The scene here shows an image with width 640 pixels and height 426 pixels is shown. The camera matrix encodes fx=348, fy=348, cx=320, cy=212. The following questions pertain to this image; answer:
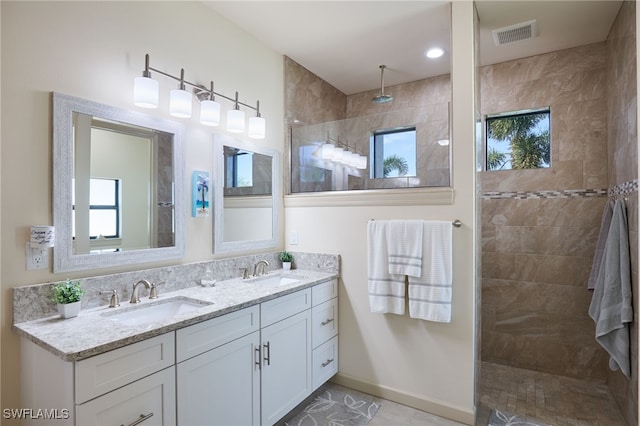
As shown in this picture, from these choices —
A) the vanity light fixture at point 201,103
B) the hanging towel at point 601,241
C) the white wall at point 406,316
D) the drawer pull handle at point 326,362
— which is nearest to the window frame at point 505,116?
the hanging towel at point 601,241

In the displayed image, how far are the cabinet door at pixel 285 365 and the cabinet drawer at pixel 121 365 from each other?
2.08 feet

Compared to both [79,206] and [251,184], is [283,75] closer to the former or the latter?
[251,184]

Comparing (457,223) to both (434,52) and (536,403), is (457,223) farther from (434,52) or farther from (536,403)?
(434,52)

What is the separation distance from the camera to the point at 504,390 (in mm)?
2701

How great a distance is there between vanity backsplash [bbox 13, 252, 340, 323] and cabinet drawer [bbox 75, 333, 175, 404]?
1.77 ft

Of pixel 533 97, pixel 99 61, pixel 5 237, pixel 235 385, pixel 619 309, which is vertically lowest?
pixel 235 385

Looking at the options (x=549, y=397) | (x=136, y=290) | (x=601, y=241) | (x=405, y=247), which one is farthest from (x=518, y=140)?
(x=136, y=290)

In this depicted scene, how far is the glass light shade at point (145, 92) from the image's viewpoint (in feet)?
6.06

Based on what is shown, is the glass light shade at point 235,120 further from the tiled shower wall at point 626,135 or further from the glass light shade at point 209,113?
the tiled shower wall at point 626,135

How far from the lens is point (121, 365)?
131 cm

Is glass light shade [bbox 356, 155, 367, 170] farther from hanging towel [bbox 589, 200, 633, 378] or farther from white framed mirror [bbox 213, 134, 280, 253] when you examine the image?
hanging towel [bbox 589, 200, 633, 378]

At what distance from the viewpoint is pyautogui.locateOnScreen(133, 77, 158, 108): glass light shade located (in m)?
1.85

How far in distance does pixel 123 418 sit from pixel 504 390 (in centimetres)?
265

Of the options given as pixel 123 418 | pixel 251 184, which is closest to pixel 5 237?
pixel 123 418
